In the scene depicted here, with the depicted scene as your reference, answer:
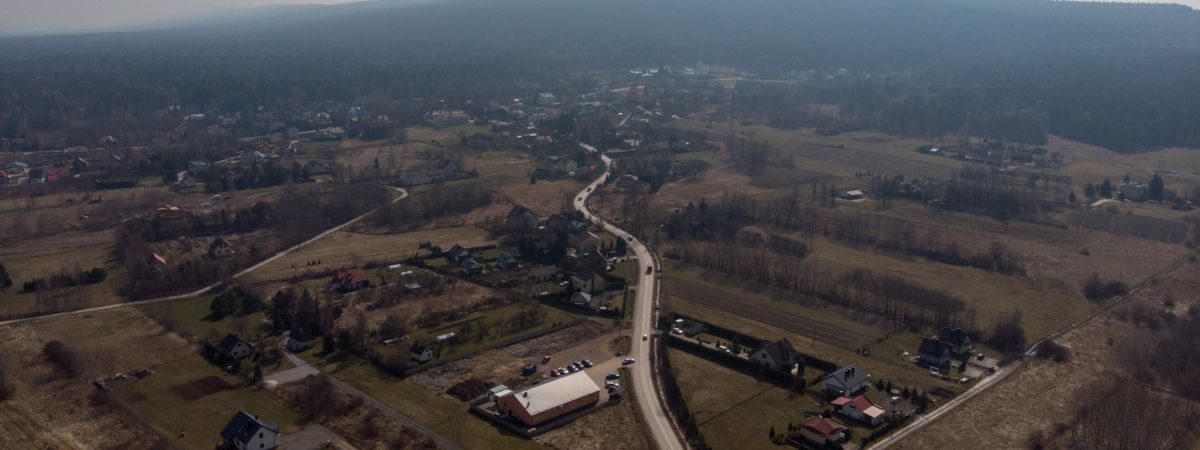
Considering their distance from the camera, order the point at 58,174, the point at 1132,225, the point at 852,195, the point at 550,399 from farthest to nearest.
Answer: the point at 58,174 < the point at 852,195 < the point at 1132,225 < the point at 550,399

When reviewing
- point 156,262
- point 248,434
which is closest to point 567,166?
point 156,262

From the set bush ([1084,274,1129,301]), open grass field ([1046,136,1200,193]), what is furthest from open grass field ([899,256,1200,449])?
open grass field ([1046,136,1200,193])

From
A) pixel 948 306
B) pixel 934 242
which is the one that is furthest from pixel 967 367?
pixel 934 242

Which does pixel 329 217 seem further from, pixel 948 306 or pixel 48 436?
pixel 948 306

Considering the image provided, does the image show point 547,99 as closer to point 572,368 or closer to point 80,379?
point 572,368

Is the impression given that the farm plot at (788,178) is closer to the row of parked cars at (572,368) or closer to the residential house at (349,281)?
the residential house at (349,281)

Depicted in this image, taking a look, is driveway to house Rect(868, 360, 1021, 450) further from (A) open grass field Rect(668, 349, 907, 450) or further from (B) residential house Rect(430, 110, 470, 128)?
(B) residential house Rect(430, 110, 470, 128)
